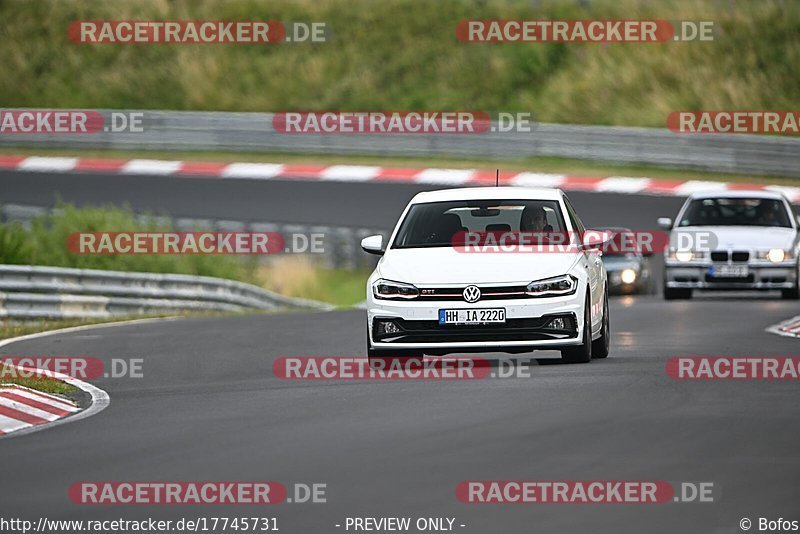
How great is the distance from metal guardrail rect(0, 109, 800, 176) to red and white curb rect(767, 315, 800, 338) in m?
16.7

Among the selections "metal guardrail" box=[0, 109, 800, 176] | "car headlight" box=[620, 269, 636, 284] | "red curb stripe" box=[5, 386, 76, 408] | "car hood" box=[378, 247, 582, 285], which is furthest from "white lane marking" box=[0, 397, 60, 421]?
"metal guardrail" box=[0, 109, 800, 176]

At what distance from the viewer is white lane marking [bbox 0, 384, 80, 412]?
1248 centimetres

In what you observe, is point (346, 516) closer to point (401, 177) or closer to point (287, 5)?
point (401, 177)

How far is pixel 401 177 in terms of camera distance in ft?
122

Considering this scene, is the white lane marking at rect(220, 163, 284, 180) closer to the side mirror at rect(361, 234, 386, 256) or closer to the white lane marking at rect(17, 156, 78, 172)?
the white lane marking at rect(17, 156, 78, 172)

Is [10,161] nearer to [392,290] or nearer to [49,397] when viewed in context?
[392,290]

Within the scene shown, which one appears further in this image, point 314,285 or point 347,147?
point 347,147

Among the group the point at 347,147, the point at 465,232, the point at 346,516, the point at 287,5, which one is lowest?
the point at 346,516

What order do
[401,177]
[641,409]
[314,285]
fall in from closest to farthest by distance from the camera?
[641,409] < [314,285] < [401,177]

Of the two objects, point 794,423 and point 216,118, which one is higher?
point 216,118

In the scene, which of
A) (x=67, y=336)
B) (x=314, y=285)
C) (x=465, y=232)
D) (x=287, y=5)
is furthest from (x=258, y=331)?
(x=287, y=5)

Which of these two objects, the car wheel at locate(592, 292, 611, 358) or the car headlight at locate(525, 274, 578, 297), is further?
the car wheel at locate(592, 292, 611, 358)

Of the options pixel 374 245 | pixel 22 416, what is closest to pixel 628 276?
pixel 374 245

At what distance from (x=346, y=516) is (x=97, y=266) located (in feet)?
63.8
